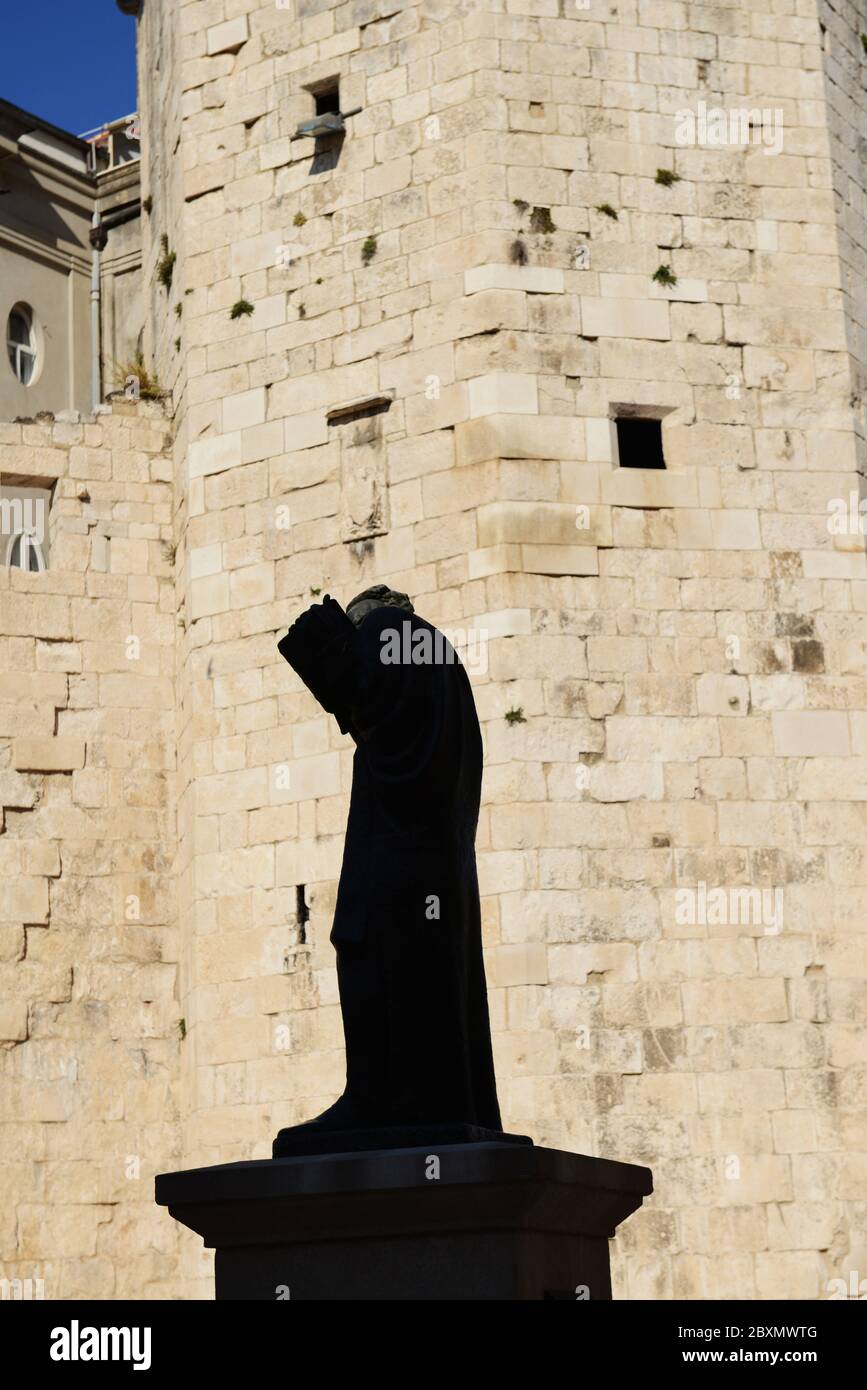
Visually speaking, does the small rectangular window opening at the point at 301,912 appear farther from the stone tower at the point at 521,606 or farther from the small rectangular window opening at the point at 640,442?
the small rectangular window opening at the point at 640,442

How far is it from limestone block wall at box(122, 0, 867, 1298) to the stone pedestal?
192 inches

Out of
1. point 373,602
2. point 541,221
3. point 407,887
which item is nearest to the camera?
point 407,887

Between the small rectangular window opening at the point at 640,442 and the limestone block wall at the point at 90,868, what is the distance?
3314mm

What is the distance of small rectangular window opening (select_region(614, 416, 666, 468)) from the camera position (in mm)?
11516

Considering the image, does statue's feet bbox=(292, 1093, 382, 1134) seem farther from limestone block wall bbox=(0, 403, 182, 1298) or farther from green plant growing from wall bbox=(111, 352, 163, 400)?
green plant growing from wall bbox=(111, 352, 163, 400)

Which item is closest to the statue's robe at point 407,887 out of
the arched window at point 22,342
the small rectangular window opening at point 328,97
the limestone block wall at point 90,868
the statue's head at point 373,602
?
the statue's head at point 373,602

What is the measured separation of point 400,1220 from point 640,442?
7.14 meters

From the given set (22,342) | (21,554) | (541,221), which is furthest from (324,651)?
(22,342)

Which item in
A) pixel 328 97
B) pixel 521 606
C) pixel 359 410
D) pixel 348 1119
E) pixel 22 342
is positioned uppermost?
pixel 22 342

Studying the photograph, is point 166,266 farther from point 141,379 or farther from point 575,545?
point 575,545

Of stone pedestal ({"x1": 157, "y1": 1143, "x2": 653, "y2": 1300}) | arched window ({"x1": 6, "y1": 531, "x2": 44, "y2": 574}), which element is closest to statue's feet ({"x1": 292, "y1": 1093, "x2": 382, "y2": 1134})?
stone pedestal ({"x1": 157, "y1": 1143, "x2": 653, "y2": 1300})

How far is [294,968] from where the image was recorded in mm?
11156

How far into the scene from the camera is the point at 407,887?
564 cm

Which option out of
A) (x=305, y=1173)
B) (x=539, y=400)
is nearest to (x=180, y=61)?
(x=539, y=400)
